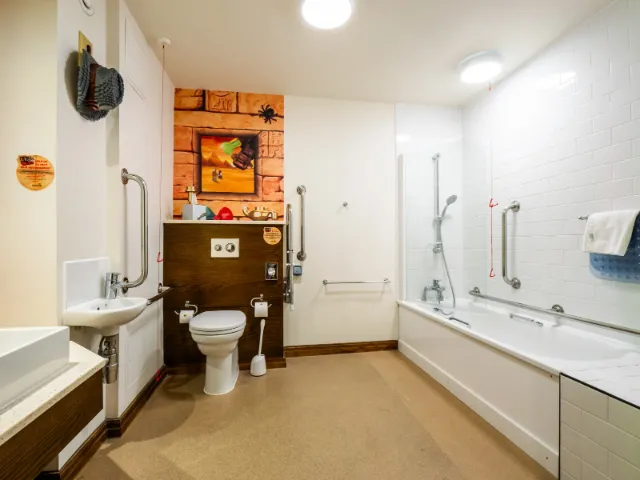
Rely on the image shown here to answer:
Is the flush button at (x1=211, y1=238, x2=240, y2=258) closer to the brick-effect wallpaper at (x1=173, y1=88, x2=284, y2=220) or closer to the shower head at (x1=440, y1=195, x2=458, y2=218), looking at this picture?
the brick-effect wallpaper at (x1=173, y1=88, x2=284, y2=220)

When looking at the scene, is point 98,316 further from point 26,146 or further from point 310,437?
point 310,437

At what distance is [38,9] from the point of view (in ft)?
4.28

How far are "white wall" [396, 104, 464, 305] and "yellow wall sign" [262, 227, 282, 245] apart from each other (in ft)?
4.28

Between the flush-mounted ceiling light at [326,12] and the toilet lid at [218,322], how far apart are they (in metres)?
2.04

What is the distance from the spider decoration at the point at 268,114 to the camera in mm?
2906

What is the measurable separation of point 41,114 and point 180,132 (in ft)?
5.09

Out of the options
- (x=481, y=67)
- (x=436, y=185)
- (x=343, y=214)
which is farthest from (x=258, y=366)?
(x=481, y=67)

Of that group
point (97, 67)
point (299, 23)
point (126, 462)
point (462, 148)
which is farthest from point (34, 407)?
point (462, 148)

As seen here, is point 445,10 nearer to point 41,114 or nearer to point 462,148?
point 462,148

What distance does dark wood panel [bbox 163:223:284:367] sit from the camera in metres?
2.56

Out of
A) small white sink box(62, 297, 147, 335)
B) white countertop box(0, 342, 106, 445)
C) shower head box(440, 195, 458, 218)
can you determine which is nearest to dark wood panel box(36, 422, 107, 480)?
small white sink box(62, 297, 147, 335)

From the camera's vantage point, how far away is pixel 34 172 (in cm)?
130

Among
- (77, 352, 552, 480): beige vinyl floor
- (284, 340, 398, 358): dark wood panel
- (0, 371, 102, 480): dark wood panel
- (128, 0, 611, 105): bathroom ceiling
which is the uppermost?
(128, 0, 611, 105): bathroom ceiling

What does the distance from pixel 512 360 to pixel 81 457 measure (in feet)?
7.50
